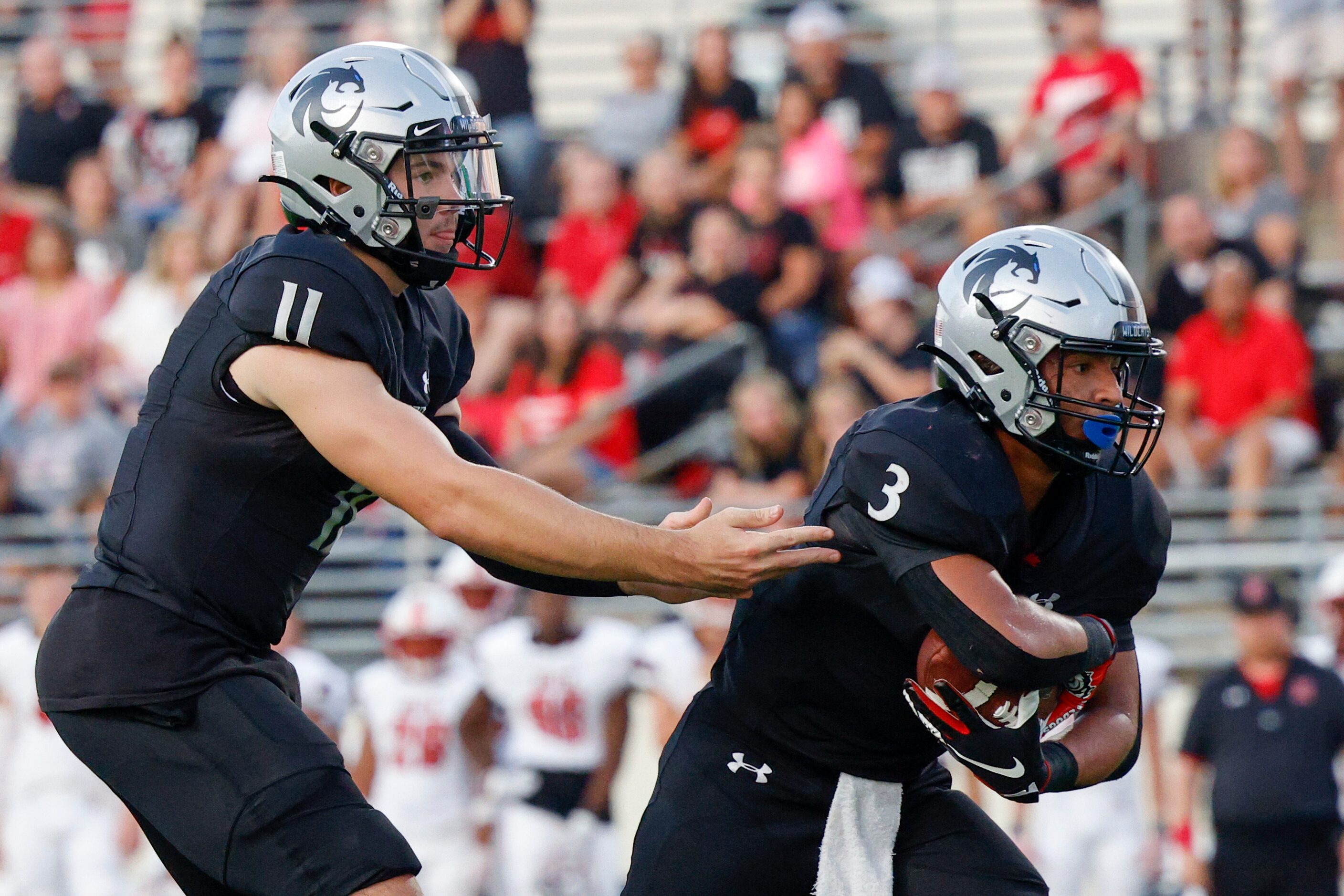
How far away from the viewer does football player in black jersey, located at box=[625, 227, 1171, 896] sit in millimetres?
3156

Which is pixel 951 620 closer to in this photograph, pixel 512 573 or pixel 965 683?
pixel 965 683

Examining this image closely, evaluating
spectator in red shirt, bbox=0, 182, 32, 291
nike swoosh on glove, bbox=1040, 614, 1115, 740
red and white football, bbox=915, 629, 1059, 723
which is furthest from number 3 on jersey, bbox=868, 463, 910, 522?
spectator in red shirt, bbox=0, 182, 32, 291

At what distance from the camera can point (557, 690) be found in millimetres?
7516

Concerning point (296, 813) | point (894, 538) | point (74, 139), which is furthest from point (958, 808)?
point (74, 139)

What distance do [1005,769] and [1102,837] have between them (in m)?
4.19

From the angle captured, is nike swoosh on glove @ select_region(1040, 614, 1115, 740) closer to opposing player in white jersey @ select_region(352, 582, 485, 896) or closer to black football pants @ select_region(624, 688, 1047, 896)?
black football pants @ select_region(624, 688, 1047, 896)

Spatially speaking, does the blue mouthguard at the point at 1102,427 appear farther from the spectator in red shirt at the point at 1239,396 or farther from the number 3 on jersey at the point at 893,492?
the spectator in red shirt at the point at 1239,396

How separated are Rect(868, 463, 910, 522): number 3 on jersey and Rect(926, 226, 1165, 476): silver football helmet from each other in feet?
0.90

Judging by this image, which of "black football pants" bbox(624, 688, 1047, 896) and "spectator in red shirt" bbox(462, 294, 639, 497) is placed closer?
"black football pants" bbox(624, 688, 1047, 896)

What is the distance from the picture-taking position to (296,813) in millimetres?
3004

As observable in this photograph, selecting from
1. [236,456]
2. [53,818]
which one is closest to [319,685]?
[53,818]

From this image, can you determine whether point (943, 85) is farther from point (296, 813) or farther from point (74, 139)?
point (296, 813)

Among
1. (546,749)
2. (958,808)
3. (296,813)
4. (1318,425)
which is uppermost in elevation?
(296,813)

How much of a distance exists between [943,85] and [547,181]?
2189 millimetres
